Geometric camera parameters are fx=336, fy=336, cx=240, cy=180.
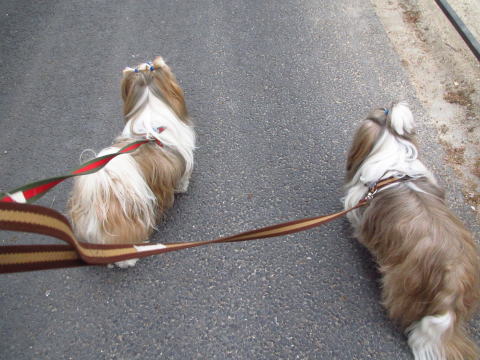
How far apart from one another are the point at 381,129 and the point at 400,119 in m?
0.13

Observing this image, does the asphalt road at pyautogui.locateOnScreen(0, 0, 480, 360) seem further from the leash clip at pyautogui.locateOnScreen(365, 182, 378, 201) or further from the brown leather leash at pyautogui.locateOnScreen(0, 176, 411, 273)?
the brown leather leash at pyautogui.locateOnScreen(0, 176, 411, 273)

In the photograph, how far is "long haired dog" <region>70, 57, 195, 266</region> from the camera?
205 cm

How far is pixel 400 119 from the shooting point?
6.51 ft

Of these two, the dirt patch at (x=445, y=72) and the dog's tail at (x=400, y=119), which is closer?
the dog's tail at (x=400, y=119)

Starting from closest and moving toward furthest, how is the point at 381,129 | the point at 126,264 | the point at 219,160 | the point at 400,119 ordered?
1. the point at 400,119
2. the point at 381,129
3. the point at 126,264
4. the point at 219,160

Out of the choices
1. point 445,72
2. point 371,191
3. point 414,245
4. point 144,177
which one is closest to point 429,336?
point 414,245

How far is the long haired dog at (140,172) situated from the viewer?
2.05 metres

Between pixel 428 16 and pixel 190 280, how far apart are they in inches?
161

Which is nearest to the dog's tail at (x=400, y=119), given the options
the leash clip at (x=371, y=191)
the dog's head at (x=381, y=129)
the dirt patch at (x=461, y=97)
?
the dog's head at (x=381, y=129)

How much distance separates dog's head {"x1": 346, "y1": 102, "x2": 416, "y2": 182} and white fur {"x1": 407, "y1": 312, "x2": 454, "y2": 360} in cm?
98

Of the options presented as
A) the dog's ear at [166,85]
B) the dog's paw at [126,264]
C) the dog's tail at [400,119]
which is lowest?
the dog's paw at [126,264]

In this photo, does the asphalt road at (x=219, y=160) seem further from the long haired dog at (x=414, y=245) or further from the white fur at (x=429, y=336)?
the long haired dog at (x=414, y=245)

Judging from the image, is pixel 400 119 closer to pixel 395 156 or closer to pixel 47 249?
pixel 395 156

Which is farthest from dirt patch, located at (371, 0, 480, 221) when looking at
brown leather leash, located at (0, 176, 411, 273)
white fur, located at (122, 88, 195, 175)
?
brown leather leash, located at (0, 176, 411, 273)
